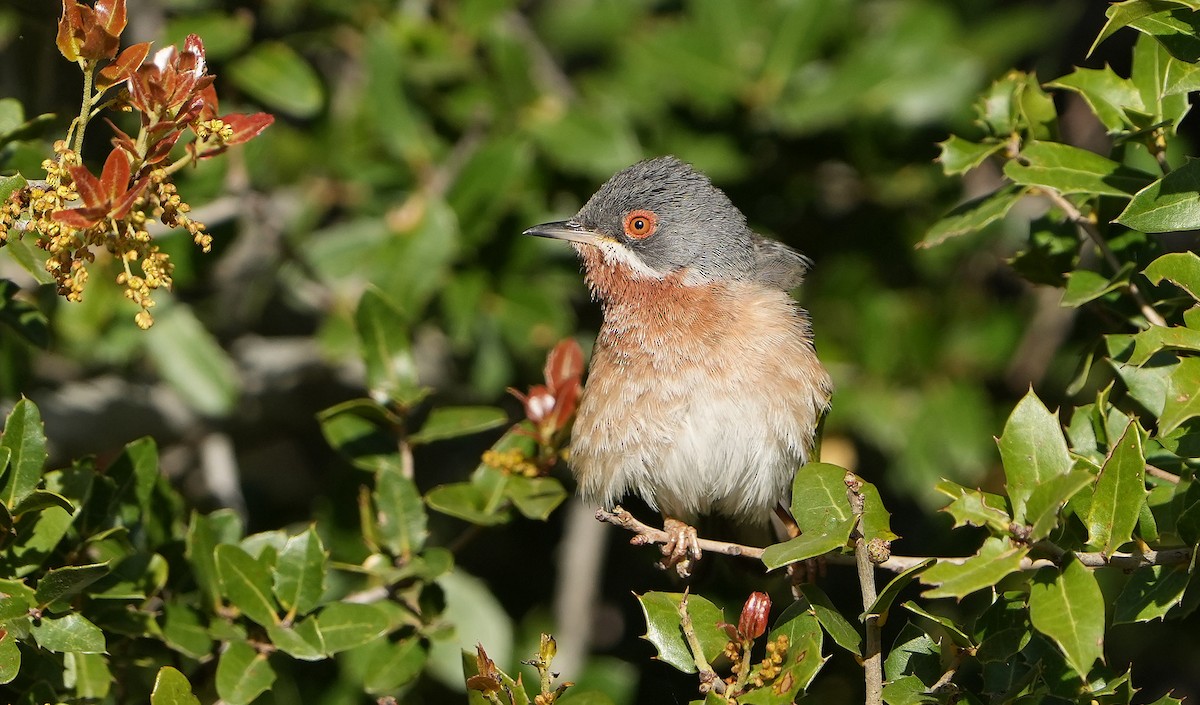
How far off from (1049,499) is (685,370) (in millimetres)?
1731

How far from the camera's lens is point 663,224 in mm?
4312

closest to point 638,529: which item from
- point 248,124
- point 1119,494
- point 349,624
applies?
point 349,624

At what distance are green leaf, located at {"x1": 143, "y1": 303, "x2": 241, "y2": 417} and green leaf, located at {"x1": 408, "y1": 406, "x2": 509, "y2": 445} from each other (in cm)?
141

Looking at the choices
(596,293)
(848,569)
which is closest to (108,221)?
(596,293)

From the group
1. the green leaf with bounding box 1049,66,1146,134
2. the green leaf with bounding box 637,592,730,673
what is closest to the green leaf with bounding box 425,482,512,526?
the green leaf with bounding box 637,592,730,673

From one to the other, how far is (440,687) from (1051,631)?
12.5 feet

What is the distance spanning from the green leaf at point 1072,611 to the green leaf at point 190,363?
3403 mm

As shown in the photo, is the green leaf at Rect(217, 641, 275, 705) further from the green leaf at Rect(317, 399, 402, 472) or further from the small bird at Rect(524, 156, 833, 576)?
the small bird at Rect(524, 156, 833, 576)

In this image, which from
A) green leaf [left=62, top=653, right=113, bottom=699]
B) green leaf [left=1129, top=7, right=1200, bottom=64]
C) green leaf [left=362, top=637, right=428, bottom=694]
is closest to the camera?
green leaf [left=1129, top=7, right=1200, bottom=64]

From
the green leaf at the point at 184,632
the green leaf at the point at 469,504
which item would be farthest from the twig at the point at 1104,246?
the green leaf at the point at 184,632

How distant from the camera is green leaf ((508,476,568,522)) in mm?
3391

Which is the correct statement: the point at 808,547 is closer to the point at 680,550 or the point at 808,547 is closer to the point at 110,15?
the point at 680,550

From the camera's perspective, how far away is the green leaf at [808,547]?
2.43 metres

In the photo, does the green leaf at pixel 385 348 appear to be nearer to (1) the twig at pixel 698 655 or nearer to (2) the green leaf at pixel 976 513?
(1) the twig at pixel 698 655
